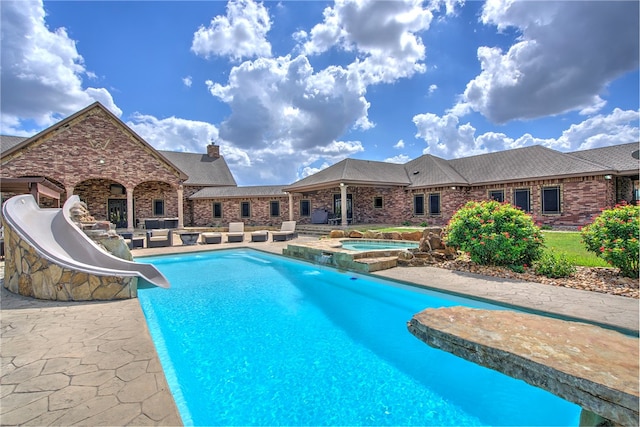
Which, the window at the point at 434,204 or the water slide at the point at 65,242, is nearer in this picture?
the water slide at the point at 65,242

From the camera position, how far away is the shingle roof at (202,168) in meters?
26.8

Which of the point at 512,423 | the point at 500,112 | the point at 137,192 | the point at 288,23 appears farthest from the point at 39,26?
the point at 500,112

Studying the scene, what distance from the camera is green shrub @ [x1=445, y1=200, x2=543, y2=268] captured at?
23.2 ft

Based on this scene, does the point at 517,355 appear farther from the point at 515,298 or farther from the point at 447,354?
the point at 515,298

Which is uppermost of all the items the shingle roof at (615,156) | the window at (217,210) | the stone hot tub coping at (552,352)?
the shingle roof at (615,156)

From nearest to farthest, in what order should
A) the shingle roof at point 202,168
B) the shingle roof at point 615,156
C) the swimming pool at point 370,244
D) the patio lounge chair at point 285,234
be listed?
the swimming pool at point 370,244 → the shingle roof at point 615,156 → the patio lounge chair at point 285,234 → the shingle roof at point 202,168

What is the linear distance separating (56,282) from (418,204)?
63.5ft

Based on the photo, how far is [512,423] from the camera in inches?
112

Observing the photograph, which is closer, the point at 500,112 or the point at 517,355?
the point at 517,355

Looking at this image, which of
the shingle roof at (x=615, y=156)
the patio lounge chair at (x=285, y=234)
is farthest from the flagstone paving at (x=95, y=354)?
the shingle roof at (x=615, y=156)

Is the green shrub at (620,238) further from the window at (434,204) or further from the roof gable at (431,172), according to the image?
the window at (434,204)

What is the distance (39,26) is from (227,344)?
13.0 m

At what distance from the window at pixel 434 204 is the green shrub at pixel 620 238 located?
13052 millimetres

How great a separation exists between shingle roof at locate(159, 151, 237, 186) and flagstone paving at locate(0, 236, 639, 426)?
22109mm
